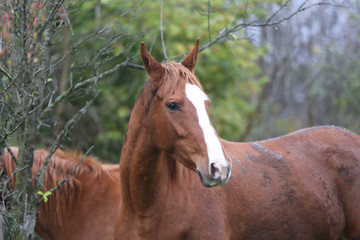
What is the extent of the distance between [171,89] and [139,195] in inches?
31.9

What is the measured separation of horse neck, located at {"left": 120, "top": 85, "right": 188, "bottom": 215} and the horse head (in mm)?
79

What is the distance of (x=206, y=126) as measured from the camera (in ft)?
9.62

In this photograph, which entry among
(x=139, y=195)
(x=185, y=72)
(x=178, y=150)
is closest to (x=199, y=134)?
(x=178, y=150)

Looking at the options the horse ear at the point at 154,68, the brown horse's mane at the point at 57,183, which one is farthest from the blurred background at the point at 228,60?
the horse ear at the point at 154,68

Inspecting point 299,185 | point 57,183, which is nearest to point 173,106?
point 299,185

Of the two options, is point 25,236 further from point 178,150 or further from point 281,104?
point 281,104

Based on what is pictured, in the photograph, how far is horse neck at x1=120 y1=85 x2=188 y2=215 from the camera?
3258 mm

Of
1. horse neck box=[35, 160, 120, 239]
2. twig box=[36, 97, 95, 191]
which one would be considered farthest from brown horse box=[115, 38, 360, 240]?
horse neck box=[35, 160, 120, 239]

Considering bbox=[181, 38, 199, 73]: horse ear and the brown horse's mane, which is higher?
bbox=[181, 38, 199, 73]: horse ear

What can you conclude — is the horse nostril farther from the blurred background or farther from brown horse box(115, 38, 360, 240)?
the blurred background

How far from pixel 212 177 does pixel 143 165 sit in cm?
68

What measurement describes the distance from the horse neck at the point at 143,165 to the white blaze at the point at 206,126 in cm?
34

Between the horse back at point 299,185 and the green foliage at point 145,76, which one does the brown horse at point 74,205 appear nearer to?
the horse back at point 299,185

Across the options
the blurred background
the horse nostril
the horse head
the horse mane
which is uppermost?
the horse mane
